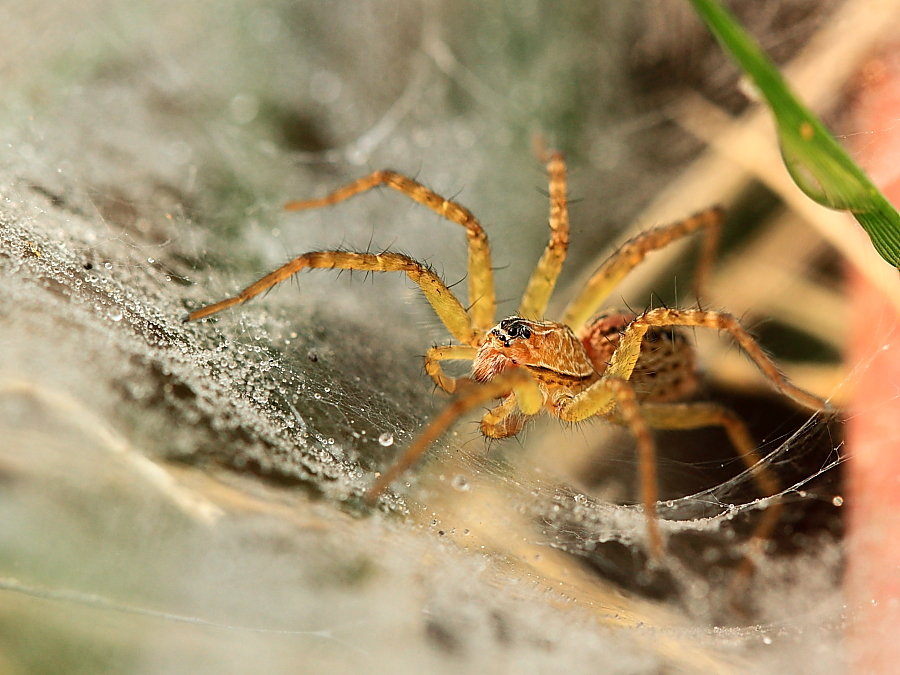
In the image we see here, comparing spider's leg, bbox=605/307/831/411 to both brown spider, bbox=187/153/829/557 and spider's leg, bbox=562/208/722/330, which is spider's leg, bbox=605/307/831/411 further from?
spider's leg, bbox=562/208/722/330

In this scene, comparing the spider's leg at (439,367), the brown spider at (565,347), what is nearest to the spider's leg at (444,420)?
the brown spider at (565,347)

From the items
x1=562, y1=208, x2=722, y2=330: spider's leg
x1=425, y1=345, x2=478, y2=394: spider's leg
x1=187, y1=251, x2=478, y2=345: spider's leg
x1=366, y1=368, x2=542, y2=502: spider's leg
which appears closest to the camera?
x1=366, y1=368, x2=542, y2=502: spider's leg

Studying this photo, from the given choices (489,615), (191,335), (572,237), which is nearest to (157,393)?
(191,335)

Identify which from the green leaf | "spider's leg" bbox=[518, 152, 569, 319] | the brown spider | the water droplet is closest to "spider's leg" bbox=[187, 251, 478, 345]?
the brown spider

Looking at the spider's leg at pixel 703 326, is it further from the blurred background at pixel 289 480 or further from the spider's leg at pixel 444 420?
the spider's leg at pixel 444 420

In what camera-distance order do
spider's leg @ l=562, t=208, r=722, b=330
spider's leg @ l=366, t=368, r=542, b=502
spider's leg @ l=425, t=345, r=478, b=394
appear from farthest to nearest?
spider's leg @ l=562, t=208, r=722, b=330 < spider's leg @ l=425, t=345, r=478, b=394 < spider's leg @ l=366, t=368, r=542, b=502

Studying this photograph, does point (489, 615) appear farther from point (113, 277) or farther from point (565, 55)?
point (565, 55)

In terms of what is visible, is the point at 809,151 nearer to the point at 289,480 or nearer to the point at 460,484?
the point at 460,484
